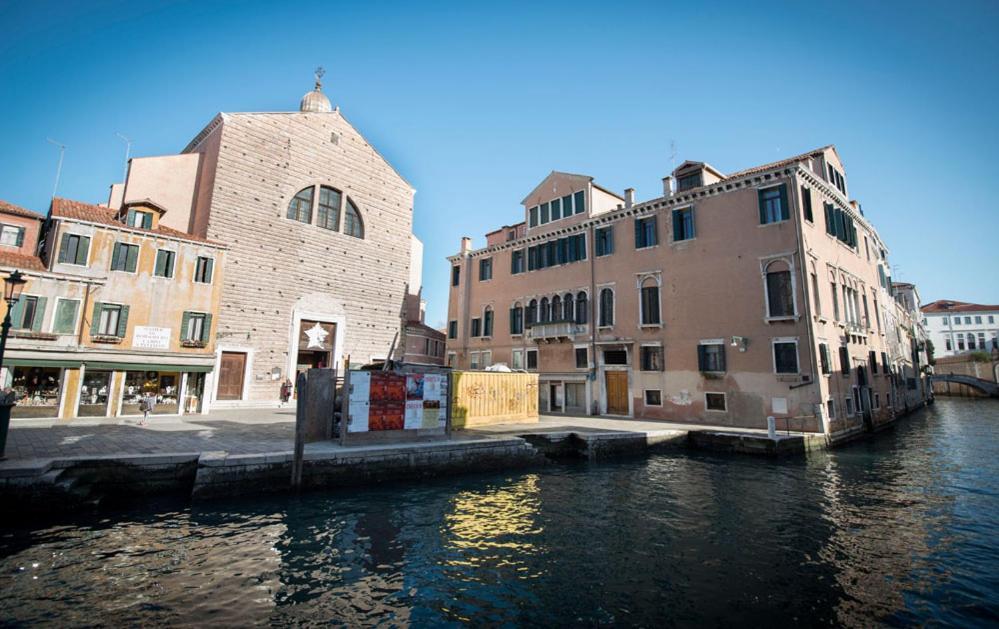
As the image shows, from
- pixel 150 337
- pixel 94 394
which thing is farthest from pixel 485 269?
pixel 94 394

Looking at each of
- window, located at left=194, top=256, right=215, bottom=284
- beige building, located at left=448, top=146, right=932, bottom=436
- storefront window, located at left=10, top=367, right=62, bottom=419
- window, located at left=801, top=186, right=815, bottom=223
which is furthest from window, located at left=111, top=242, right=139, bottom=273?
window, located at left=801, top=186, right=815, bottom=223

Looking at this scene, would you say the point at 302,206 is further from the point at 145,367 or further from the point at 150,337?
the point at 145,367

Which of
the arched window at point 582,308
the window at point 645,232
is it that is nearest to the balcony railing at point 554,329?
the arched window at point 582,308

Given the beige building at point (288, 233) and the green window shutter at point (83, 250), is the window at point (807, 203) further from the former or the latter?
the green window shutter at point (83, 250)

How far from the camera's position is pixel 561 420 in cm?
2070

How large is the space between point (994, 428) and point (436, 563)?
28435 mm

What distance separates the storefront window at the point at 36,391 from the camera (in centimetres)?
1427

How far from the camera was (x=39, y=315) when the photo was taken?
48.5 feet

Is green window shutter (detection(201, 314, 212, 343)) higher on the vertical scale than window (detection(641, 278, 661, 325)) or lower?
lower

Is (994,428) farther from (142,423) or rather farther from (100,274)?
(100,274)

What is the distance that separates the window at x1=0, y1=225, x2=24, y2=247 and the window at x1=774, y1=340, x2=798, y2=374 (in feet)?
96.4

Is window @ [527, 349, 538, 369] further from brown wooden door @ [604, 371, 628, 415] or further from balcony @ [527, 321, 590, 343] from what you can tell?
brown wooden door @ [604, 371, 628, 415]

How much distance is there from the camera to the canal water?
17.0ft

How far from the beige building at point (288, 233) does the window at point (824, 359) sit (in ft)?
69.6
